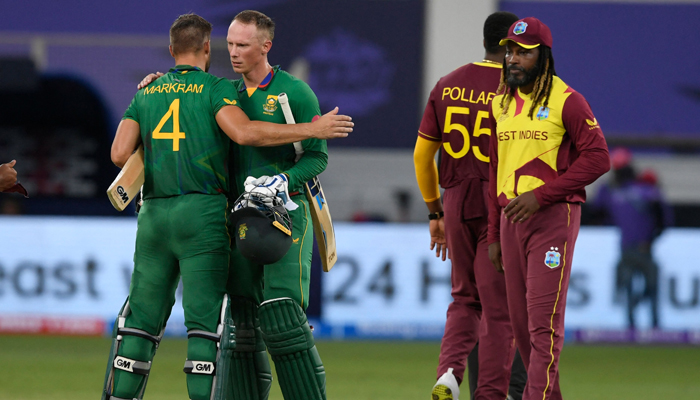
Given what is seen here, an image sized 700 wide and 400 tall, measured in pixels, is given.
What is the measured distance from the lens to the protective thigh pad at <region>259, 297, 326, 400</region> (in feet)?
15.2

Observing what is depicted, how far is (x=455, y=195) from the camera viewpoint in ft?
17.8

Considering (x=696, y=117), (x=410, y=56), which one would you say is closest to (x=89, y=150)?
(x=410, y=56)

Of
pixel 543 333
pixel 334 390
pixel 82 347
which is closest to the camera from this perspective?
pixel 543 333

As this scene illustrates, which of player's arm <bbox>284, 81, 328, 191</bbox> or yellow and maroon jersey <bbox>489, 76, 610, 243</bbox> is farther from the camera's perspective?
player's arm <bbox>284, 81, 328, 191</bbox>

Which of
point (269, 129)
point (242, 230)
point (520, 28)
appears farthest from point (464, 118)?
point (242, 230)

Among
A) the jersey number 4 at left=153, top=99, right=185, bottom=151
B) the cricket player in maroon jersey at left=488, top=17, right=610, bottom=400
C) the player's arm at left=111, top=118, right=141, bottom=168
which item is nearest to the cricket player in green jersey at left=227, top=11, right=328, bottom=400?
the jersey number 4 at left=153, top=99, right=185, bottom=151

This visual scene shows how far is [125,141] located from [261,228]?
87cm

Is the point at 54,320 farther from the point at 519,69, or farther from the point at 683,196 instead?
the point at 683,196

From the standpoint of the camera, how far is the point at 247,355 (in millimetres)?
5148

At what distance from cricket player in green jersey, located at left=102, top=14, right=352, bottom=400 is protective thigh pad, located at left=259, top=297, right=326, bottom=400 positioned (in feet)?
0.71

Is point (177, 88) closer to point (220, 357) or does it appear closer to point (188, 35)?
point (188, 35)

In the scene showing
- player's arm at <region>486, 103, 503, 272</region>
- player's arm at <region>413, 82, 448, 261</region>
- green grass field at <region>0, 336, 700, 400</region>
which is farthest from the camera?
green grass field at <region>0, 336, 700, 400</region>

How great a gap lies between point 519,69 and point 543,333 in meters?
1.34

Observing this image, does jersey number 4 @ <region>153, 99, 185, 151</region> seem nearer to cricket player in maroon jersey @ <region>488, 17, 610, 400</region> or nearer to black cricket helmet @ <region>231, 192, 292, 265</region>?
black cricket helmet @ <region>231, 192, 292, 265</region>
